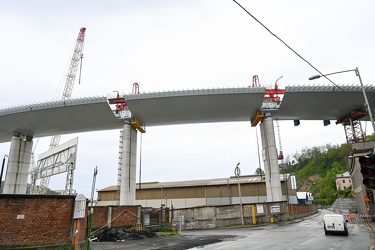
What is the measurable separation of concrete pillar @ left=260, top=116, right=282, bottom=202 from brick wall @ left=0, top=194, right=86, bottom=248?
2991 cm

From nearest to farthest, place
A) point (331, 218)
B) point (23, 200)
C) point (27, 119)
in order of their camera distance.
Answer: point (23, 200), point (331, 218), point (27, 119)

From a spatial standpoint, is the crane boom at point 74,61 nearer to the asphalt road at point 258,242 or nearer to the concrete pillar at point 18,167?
the concrete pillar at point 18,167

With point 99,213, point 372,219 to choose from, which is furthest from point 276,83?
point 99,213

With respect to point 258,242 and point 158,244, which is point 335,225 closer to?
point 258,242

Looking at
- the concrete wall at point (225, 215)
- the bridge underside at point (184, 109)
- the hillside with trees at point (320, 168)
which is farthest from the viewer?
the hillside with trees at point (320, 168)

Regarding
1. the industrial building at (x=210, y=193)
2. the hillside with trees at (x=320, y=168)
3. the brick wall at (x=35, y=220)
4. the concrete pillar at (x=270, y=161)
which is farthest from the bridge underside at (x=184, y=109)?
the hillside with trees at (x=320, y=168)

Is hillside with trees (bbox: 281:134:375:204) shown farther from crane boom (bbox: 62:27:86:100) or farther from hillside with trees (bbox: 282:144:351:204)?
crane boom (bbox: 62:27:86:100)

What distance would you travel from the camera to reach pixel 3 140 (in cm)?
5503

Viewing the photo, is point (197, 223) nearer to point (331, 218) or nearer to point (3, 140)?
point (331, 218)

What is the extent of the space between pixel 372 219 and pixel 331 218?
1869cm

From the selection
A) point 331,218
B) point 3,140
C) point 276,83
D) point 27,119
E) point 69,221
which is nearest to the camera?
point 69,221

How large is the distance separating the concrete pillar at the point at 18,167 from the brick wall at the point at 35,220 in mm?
38429

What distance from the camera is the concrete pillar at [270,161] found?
124 feet

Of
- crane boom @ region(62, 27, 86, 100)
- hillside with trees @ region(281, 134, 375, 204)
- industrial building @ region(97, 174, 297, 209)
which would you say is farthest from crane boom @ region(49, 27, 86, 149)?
hillside with trees @ region(281, 134, 375, 204)
